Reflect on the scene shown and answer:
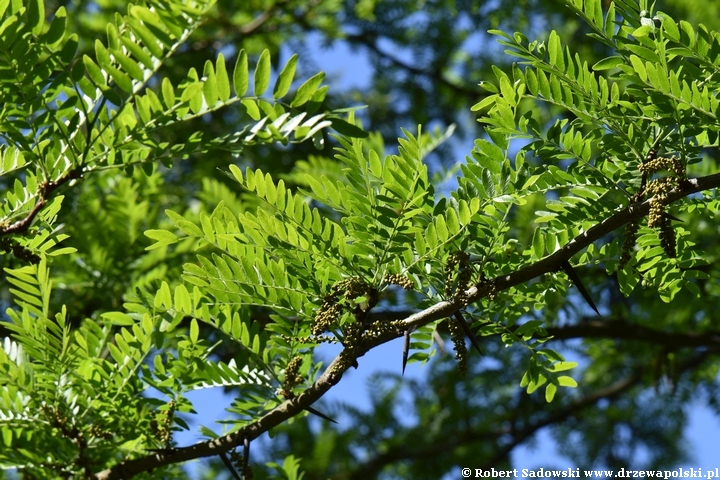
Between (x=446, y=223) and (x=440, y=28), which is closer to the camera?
(x=446, y=223)

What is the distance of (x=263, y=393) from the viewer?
1.31 metres

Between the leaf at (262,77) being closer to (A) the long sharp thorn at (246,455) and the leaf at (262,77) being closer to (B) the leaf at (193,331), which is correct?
(B) the leaf at (193,331)

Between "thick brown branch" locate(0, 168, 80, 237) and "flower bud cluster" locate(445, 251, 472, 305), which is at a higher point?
"thick brown branch" locate(0, 168, 80, 237)

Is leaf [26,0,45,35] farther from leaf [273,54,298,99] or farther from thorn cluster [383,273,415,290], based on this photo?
thorn cluster [383,273,415,290]

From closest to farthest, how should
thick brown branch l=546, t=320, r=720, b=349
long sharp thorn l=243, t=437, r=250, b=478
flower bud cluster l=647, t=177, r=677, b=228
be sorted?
flower bud cluster l=647, t=177, r=677, b=228, long sharp thorn l=243, t=437, r=250, b=478, thick brown branch l=546, t=320, r=720, b=349

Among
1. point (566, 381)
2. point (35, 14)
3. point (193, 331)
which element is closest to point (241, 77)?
point (35, 14)

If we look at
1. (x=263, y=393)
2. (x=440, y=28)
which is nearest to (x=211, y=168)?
(x=440, y=28)

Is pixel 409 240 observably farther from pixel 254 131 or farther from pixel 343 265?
pixel 254 131

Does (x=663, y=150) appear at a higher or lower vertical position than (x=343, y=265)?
higher

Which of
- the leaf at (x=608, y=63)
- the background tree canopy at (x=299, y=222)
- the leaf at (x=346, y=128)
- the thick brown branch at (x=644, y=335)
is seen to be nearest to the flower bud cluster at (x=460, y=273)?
the background tree canopy at (x=299, y=222)

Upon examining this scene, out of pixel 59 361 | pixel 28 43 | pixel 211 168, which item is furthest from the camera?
pixel 211 168

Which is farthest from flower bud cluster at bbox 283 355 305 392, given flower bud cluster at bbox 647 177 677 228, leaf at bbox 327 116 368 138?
flower bud cluster at bbox 647 177 677 228

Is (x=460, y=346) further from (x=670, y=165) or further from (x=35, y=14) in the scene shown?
(x=35, y=14)

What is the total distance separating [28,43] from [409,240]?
57 cm
